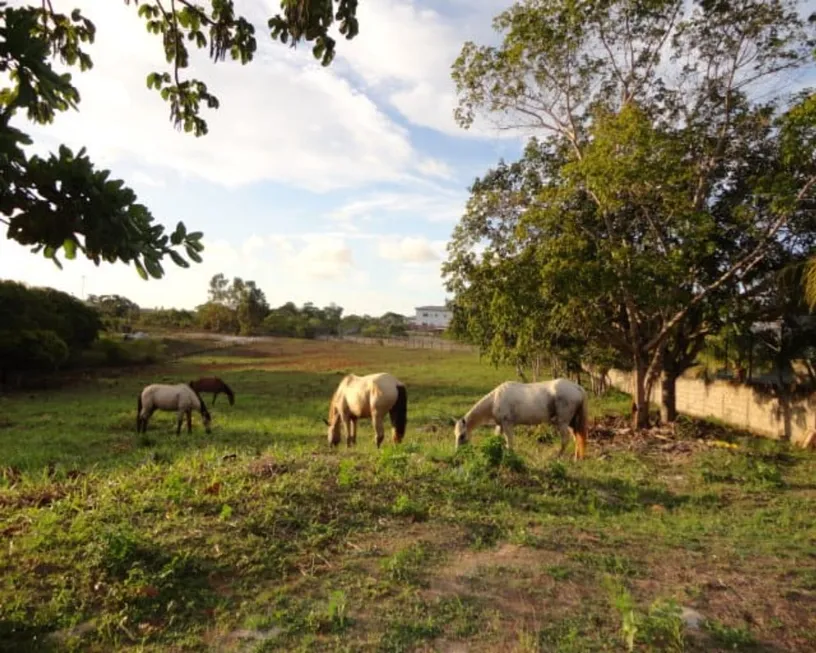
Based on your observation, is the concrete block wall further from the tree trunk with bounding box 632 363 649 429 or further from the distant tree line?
the distant tree line

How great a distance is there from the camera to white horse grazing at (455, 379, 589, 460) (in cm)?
1170

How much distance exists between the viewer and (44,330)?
98.5 ft

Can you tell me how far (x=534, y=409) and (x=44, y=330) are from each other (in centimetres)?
2840

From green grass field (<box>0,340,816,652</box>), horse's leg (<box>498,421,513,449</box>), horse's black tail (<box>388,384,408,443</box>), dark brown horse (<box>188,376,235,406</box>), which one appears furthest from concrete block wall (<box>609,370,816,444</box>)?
dark brown horse (<box>188,376,235,406</box>)

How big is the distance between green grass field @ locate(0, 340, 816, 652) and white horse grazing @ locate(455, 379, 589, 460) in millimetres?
2043

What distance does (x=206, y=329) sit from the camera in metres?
81.3

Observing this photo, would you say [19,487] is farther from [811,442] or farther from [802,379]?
[802,379]

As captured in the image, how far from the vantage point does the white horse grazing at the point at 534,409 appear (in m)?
11.7

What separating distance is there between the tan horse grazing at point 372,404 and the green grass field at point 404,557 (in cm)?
299

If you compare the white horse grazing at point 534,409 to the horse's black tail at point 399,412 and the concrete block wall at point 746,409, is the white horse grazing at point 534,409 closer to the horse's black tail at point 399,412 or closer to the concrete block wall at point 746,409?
the horse's black tail at point 399,412

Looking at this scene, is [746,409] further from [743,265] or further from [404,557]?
[404,557]

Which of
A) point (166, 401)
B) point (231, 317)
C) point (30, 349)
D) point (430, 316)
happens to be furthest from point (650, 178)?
point (430, 316)

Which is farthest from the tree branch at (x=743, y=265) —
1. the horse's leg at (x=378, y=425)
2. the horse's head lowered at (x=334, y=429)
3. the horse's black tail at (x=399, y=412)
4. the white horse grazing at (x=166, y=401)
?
the white horse grazing at (x=166, y=401)

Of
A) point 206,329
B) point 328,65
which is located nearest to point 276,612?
point 328,65
